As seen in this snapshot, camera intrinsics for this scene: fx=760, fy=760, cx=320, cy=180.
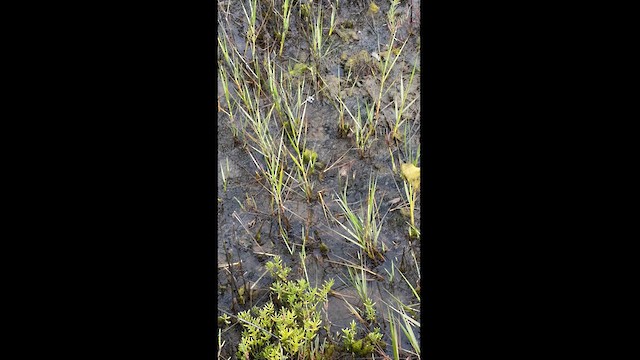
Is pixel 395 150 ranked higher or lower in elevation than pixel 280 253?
higher

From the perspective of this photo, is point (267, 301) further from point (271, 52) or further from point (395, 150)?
point (271, 52)

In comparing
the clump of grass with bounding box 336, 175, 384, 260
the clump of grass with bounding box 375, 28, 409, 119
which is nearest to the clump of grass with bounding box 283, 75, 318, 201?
the clump of grass with bounding box 336, 175, 384, 260

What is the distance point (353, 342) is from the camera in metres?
2.62

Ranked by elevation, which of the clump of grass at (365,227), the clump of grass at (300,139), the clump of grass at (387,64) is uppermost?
the clump of grass at (387,64)

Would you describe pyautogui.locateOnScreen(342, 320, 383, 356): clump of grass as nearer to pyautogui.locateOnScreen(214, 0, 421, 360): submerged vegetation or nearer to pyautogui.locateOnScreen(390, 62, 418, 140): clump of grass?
pyautogui.locateOnScreen(214, 0, 421, 360): submerged vegetation

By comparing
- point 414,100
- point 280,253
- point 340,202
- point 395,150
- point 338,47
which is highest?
point 338,47

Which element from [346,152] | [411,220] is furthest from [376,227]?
[346,152]

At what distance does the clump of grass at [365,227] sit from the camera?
8.87 feet

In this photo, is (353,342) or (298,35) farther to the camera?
(298,35)

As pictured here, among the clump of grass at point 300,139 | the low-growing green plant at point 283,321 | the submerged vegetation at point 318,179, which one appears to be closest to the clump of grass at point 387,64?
the submerged vegetation at point 318,179

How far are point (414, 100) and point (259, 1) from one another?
68 cm

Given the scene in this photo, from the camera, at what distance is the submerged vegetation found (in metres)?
2.65

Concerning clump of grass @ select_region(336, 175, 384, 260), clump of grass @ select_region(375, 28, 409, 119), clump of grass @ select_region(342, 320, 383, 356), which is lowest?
clump of grass @ select_region(342, 320, 383, 356)

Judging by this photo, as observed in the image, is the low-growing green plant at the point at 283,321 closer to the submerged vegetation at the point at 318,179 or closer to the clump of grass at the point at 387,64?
the submerged vegetation at the point at 318,179
